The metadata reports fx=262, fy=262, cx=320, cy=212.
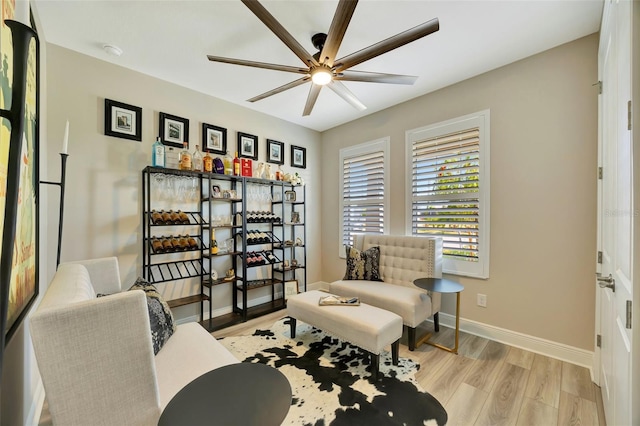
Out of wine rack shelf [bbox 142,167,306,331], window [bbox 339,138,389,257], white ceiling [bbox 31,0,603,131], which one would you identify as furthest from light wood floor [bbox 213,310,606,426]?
white ceiling [bbox 31,0,603,131]

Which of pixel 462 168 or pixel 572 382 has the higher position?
pixel 462 168

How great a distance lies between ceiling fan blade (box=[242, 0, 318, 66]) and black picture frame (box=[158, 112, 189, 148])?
1.89 m

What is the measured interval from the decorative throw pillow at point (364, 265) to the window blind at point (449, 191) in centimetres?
63

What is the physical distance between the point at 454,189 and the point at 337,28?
221cm

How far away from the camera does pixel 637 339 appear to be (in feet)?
3.11

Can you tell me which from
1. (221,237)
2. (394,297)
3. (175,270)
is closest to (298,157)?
(221,237)

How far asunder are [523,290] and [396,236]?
4.46ft

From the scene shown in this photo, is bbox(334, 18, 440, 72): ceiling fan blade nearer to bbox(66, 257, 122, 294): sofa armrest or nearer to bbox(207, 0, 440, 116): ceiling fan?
bbox(207, 0, 440, 116): ceiling fan

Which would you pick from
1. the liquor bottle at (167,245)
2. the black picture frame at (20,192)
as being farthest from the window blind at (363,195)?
the black picture frame at (20,192)

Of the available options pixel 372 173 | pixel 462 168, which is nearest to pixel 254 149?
pixel 372 173

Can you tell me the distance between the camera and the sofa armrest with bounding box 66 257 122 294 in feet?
6.18

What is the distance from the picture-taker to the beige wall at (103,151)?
7.80 ft

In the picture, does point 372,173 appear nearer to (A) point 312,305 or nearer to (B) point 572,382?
(A) point 312,305

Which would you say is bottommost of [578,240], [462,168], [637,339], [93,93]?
[637,339]
